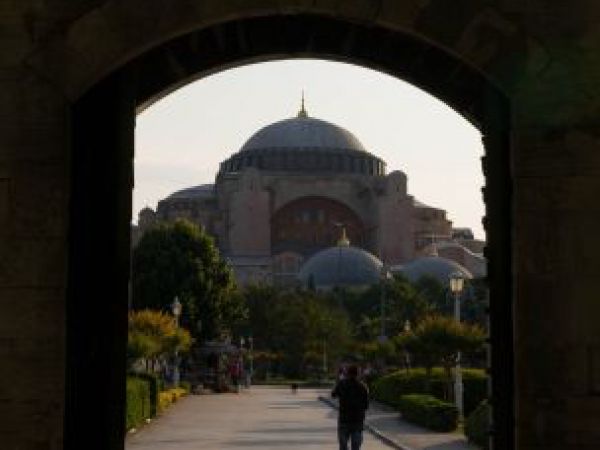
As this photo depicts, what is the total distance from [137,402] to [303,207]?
11630cm

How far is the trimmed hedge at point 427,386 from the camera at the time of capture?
110 feet

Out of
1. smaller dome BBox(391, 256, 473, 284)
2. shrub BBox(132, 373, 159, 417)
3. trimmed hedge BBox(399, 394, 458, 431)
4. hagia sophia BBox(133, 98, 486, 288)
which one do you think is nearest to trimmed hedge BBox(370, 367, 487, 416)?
trimmed hedge BBox(399, 394, 458, 431)

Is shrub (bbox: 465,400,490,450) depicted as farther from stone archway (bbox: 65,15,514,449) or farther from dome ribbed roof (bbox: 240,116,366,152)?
dome ribbed roof (bbox: 240,116,366,152)

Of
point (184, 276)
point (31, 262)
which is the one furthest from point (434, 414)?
point (184, 276)

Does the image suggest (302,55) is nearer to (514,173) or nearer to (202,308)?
(514,173)

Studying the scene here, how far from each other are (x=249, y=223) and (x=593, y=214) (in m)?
130

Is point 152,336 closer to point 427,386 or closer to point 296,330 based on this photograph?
point 427,386

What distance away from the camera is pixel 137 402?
2592 centimetres

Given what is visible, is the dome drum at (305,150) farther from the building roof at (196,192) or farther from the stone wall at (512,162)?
the stone wall at (512,162)

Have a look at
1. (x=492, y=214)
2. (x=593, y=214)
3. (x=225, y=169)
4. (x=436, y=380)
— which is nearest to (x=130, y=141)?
(x=492, y=214)

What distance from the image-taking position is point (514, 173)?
700 centimetres

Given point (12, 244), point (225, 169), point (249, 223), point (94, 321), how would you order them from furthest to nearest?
point (225, 169) → point (249, 223) → point (94, 321) → point (12, 244)

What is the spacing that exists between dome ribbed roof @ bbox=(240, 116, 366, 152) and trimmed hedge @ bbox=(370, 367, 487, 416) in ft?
333

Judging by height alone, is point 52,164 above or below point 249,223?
below
